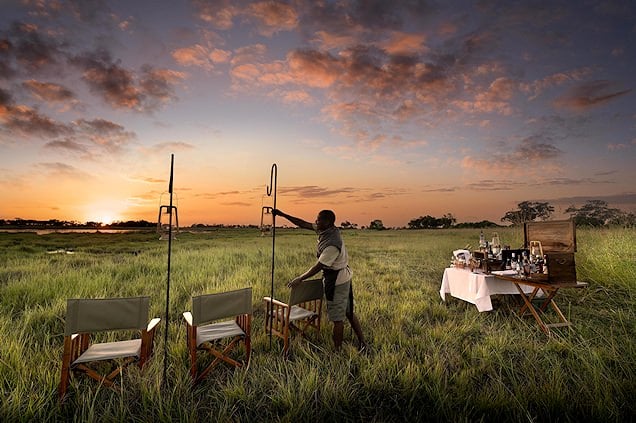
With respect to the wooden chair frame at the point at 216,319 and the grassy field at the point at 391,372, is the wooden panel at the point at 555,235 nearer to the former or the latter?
the grassy field at the point at 391,372

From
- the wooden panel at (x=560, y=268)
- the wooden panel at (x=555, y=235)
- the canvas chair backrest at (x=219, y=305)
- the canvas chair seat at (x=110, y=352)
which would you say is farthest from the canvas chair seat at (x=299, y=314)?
the wooden panel at (x=555, y=235)

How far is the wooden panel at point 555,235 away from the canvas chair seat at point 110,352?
19.9ft

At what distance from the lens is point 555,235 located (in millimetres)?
6188

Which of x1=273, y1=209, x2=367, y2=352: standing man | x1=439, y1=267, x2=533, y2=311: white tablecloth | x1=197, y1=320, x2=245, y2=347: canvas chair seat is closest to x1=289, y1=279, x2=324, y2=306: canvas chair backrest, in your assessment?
x1=273, y1=209, x2=367, y2=352: standing man

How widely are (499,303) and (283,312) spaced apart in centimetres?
523

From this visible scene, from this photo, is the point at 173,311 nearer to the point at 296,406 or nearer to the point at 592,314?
the point at 296,406

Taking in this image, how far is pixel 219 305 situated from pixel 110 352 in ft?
3.90

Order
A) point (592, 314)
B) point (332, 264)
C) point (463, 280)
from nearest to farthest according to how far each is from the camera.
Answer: point (332, 264) → point (592, 314) → point (463, 280)

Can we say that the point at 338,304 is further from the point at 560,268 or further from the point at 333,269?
the point at 560,268

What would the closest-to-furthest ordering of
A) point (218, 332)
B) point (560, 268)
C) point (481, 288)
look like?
point (218, 332), point (560, 268), point (481, 288)

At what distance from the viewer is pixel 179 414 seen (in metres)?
3.24

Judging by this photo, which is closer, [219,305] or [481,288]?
[219,305]

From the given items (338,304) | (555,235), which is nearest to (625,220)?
(555,235)

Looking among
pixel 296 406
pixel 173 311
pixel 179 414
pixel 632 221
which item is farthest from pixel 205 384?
pixel 632 221
